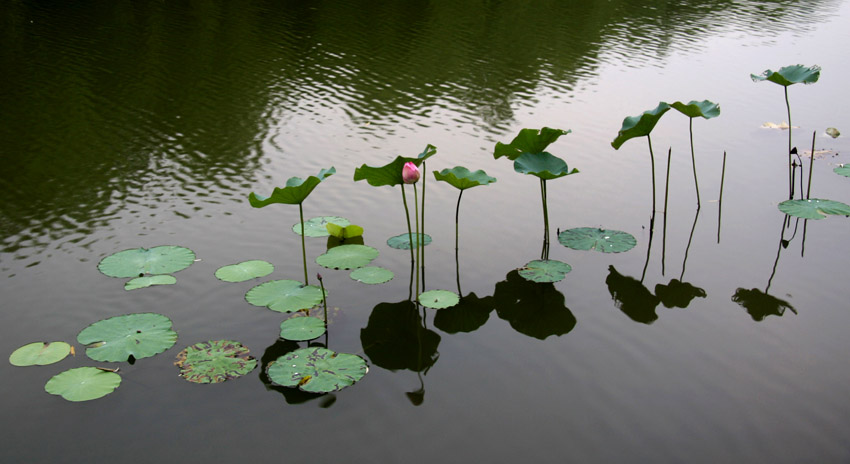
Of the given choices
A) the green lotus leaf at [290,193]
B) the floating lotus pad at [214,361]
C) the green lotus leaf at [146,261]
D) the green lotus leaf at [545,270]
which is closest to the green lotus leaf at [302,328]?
the floating lotus pad at [214,361]

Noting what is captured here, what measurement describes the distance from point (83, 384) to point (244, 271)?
107cm

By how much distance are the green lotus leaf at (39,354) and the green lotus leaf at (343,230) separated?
1567mm

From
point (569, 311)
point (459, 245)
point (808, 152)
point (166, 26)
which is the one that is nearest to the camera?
point (569, 311)

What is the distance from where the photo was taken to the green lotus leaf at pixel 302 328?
3088 millimetres

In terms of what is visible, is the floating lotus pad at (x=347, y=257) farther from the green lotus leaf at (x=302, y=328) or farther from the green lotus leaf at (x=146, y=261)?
the green lotus leaf at (x=146, y=261)

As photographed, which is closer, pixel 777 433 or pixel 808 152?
pixel 777 433

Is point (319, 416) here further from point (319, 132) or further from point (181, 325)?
point (319, 132)

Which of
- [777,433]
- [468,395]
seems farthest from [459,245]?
[777,433]

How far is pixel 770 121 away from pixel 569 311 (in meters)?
4.34

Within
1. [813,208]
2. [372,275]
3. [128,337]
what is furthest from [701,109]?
[128,337]

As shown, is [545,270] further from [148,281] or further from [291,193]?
[148,281]

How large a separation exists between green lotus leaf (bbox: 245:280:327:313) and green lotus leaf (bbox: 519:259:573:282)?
3.64 feet

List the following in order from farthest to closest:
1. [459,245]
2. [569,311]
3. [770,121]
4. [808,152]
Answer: [770,121] < [808,152] < [459,245] < [569,311]

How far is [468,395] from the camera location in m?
2.83
